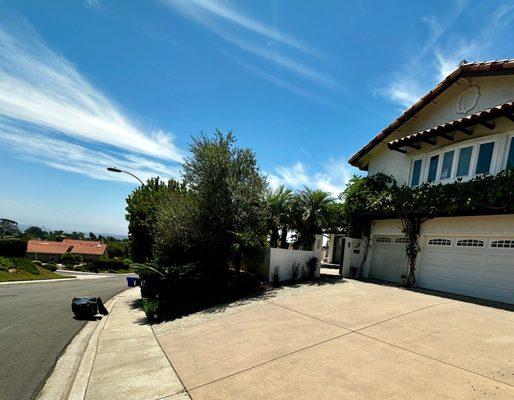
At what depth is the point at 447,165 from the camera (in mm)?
12414

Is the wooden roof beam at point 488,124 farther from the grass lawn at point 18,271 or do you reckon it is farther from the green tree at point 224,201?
the grass lawn at point 18,271

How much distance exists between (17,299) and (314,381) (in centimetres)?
1808

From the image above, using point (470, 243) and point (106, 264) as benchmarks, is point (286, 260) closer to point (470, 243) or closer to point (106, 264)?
point (470, 243)

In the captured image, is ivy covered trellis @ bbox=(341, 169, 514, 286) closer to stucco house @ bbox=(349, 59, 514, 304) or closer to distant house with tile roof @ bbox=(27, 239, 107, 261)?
stucco house @ bbox=(349, 59, 514, 304)

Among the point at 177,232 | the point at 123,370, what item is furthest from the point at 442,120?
the point at 123,370

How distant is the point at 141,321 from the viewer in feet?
37.3

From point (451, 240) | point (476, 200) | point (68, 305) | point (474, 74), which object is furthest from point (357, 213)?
point (68, 305)

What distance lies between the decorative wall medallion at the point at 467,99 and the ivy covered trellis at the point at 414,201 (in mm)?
3102

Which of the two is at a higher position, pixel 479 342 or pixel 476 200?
pixel 476 200

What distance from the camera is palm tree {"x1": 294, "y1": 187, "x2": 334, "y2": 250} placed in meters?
15.5

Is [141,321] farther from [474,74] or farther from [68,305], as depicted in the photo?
[474,74]

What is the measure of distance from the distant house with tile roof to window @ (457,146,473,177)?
2908 inches

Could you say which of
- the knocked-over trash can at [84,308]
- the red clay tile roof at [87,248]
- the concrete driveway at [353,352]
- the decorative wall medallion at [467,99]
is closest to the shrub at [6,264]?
the knocked-over trash can at [84,308]

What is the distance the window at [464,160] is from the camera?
38.1 ft
